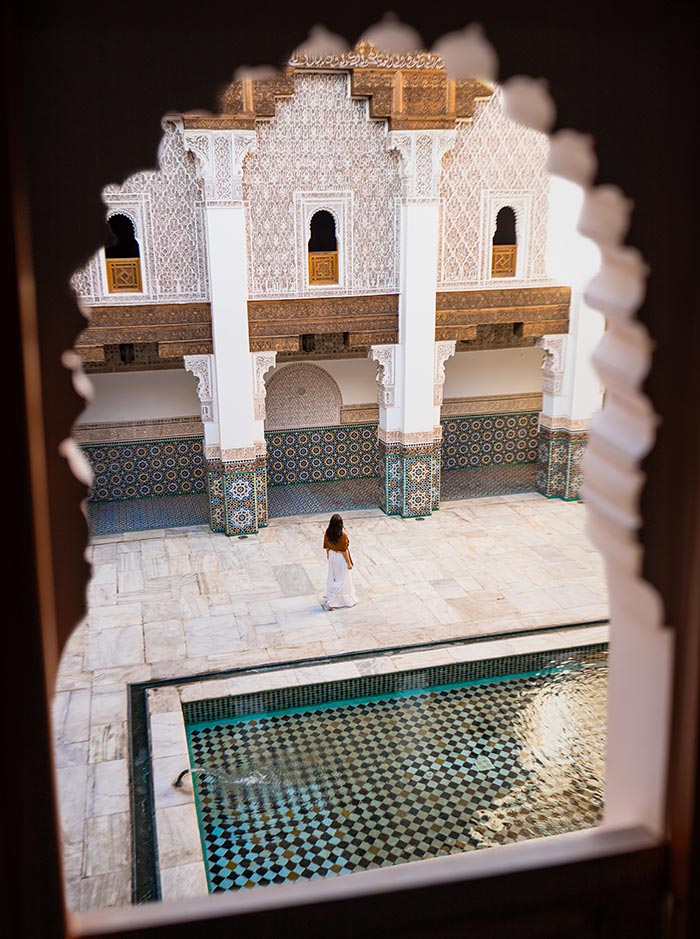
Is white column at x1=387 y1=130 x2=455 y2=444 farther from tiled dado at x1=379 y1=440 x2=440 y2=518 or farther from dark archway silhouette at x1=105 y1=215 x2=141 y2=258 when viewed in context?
dark archway silhouette at x1=105 y1=215 x2=141 y2=258

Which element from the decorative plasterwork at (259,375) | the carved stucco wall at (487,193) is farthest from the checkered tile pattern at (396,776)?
the carved stucco wall at (487,193)

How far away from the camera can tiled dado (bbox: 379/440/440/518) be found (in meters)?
7.55

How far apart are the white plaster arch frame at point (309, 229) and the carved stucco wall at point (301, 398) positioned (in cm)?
136

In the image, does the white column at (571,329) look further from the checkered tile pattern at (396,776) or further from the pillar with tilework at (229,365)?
the checkered tile pattern at (396,776)

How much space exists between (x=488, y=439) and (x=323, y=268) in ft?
9.41

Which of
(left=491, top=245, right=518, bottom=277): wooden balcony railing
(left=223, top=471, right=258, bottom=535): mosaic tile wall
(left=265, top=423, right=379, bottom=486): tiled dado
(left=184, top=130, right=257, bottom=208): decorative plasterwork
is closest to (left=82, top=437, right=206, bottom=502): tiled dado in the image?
(left=265, top=423, right=379, bottom=486): tiled dado

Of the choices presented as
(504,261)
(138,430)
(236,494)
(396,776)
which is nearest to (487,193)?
(504,261)

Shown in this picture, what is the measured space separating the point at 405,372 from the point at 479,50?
6080 millimetres

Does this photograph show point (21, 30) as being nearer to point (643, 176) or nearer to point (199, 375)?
point (643, 176)

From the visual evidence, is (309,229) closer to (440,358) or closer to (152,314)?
(152,314)

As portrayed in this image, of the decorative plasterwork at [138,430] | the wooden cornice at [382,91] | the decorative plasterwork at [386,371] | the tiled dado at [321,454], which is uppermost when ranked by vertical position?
the wooden cornice at [382,91]

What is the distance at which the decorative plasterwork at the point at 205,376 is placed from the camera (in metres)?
7.00

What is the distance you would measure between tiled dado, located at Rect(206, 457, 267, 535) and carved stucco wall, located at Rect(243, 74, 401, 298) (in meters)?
1.38

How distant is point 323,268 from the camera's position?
23.3ft
